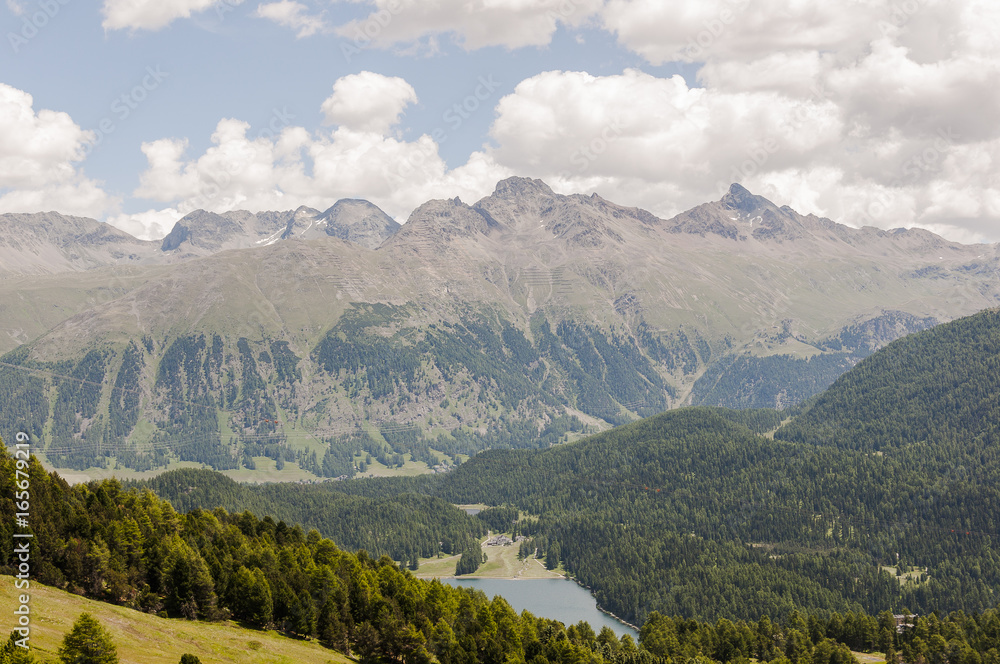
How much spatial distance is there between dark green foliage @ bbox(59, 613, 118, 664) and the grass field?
4.91ft

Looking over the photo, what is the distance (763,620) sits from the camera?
18425 centimetres

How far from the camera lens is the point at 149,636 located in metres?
87.3

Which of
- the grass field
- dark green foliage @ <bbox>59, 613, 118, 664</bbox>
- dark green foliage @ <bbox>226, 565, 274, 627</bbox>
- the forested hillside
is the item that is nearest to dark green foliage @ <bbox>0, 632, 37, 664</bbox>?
the grass field

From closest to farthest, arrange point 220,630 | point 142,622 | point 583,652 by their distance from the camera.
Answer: point 142,622 → point 220,630 → point 583,652

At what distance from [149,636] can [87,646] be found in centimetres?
1850

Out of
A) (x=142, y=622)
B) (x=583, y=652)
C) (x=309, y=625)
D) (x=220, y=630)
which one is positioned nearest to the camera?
(x=142, y=622)

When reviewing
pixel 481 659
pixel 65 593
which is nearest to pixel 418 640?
pixel 481 659

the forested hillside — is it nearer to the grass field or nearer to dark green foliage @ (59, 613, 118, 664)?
the grass field

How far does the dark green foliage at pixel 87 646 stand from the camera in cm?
6912

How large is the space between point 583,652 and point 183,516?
233 feet

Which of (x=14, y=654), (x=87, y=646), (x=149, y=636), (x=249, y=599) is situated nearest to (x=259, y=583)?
(x=249, y=599)

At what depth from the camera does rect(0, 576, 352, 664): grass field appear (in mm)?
78438

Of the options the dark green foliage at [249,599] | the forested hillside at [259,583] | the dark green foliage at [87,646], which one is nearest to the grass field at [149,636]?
the dark green foliage at [87,646]

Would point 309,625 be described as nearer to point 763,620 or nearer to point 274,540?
point 274,540
